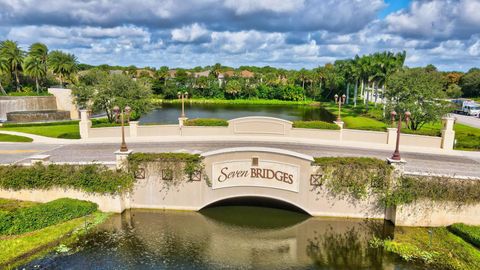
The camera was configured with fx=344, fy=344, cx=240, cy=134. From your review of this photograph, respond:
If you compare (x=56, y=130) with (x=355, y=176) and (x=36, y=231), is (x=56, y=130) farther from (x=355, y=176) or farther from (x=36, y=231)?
(x=355, y=176)

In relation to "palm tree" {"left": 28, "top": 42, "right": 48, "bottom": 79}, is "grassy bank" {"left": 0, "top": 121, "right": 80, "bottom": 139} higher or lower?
lower

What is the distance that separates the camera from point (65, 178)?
22.1 m

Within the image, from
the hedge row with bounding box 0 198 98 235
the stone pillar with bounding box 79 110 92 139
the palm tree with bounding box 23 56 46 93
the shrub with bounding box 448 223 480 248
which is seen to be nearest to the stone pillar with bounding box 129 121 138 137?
the stone pillar with bounding box 79 110 92 139

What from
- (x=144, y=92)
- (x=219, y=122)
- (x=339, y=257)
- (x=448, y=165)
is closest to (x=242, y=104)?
(x=144, y=92)

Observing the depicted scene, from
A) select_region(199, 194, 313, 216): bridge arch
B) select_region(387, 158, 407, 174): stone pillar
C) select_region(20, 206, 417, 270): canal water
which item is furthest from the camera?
select_region(199, 194, 313, 216): bridge arch

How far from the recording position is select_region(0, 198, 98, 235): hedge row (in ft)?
62.0

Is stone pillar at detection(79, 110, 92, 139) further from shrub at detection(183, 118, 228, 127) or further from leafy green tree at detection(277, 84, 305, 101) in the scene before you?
leafy green tree at detection(277, 84, 305, 101)

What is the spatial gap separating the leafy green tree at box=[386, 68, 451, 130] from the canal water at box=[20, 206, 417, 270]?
17617 mm

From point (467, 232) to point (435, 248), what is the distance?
2.30 metres

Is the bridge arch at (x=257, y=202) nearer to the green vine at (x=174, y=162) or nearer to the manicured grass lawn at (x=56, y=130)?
the green vine at (x=174, y=162)

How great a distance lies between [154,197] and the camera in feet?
75.9

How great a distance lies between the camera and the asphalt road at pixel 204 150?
24.8 meters

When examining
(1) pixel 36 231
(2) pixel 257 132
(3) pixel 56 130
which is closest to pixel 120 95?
(3) pixel 56 130

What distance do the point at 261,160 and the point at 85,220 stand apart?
1131cm
